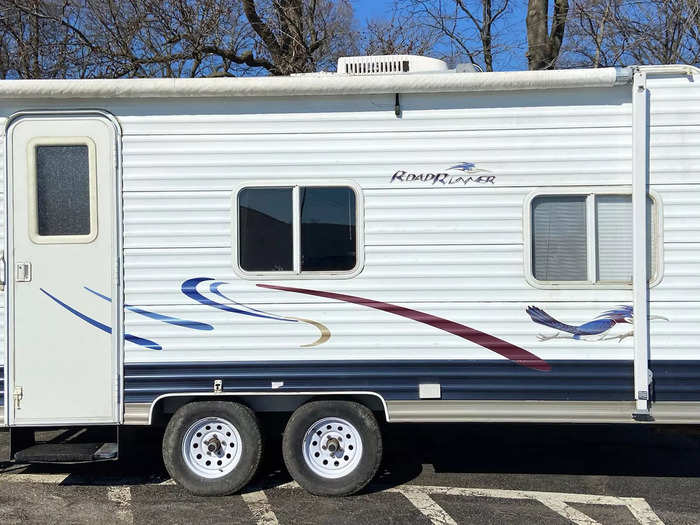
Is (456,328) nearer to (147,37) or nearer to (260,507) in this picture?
(260,507)

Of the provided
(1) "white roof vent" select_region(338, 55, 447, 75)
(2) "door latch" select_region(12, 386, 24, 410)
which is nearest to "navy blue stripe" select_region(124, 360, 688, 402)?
(2) "door latch" select_region(12, 386, 24, 410)

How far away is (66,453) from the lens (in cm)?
523

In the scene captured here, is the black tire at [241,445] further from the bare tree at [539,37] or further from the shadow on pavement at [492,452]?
the bare tree at [539,37]

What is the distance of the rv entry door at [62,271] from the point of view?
16.8ft

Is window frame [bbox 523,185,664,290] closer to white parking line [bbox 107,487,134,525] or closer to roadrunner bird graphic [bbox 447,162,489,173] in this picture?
roadrunner bird graphic [bbox 447,162,489,173]

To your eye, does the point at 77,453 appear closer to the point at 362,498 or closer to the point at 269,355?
the point at 269,355

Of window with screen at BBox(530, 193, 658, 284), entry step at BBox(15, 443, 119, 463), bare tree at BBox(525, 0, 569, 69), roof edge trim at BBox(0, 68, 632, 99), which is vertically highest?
bare tree at BBox(525, 0, 569, 69)

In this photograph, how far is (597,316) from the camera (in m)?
5.08

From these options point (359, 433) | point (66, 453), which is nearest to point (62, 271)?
point (66, 453)

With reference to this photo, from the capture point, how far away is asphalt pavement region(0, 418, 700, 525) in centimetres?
502

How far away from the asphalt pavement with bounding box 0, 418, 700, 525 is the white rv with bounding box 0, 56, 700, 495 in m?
0.43

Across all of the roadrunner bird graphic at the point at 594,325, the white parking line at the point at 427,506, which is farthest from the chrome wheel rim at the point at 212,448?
the roadrunner bird graphic at the point at 594,325

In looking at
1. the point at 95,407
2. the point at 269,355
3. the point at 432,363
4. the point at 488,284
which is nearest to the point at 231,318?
the point at 269,355

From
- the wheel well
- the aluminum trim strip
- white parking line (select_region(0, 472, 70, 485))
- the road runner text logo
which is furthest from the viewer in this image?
white parking line (select_region(0, 472, 70, 485))
